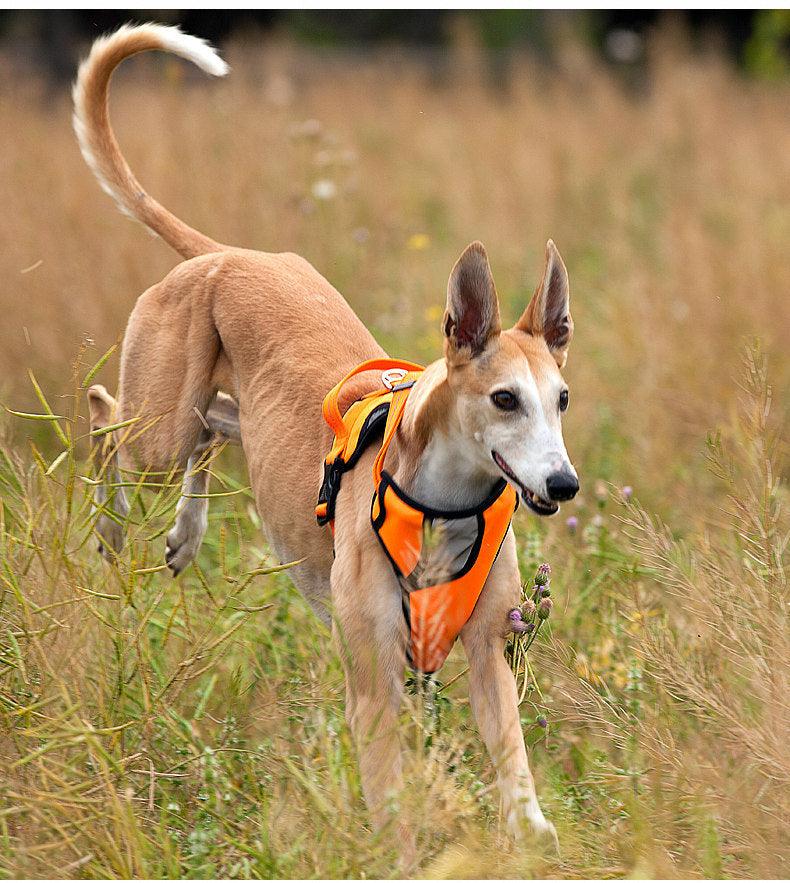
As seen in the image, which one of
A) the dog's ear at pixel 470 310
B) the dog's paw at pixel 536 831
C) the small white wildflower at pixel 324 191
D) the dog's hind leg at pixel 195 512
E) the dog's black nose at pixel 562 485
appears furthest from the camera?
the small white wildflower at pixel 324 191

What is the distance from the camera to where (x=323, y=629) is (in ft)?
13.7

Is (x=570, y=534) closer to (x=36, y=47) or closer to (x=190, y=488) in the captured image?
(x=190, y=488)

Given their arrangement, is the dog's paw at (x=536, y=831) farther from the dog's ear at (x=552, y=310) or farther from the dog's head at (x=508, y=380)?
the dog's ear at (x=552, y=310)

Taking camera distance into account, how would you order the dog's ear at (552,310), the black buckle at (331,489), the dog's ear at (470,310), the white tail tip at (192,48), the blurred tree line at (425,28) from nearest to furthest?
the dog's ear at (470,310), the dog's ear at (552,310), the black buckle at (331,489), the white tail tip at (192,48), the blurred tree line at (425,28)

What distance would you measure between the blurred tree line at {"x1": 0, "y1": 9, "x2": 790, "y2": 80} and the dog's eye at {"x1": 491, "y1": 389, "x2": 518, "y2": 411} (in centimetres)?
1285

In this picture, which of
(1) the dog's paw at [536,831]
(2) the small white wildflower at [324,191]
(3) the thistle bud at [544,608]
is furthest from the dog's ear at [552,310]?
(2) the small white wildflower at [324,191]

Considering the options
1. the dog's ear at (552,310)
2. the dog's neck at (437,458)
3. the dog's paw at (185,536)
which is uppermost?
the dog's ear at (552,310)

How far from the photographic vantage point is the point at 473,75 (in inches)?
530

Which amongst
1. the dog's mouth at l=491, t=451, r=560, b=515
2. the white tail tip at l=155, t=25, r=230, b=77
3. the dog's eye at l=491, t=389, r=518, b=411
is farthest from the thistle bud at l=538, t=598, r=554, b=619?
the white tail tip at l=155, t=25, r=230, b=77

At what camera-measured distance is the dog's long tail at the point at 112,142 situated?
14.3 feet

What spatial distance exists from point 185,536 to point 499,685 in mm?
1689

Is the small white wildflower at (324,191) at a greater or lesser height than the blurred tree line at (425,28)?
lesser

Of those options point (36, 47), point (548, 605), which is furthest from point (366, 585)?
point (36, 47)

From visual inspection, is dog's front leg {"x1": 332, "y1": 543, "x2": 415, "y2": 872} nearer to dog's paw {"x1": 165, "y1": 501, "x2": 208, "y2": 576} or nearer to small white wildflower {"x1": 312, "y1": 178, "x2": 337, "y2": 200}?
dog's paw {"x1": 165, "y1": 501, "x2": 208, "y2": 576}
